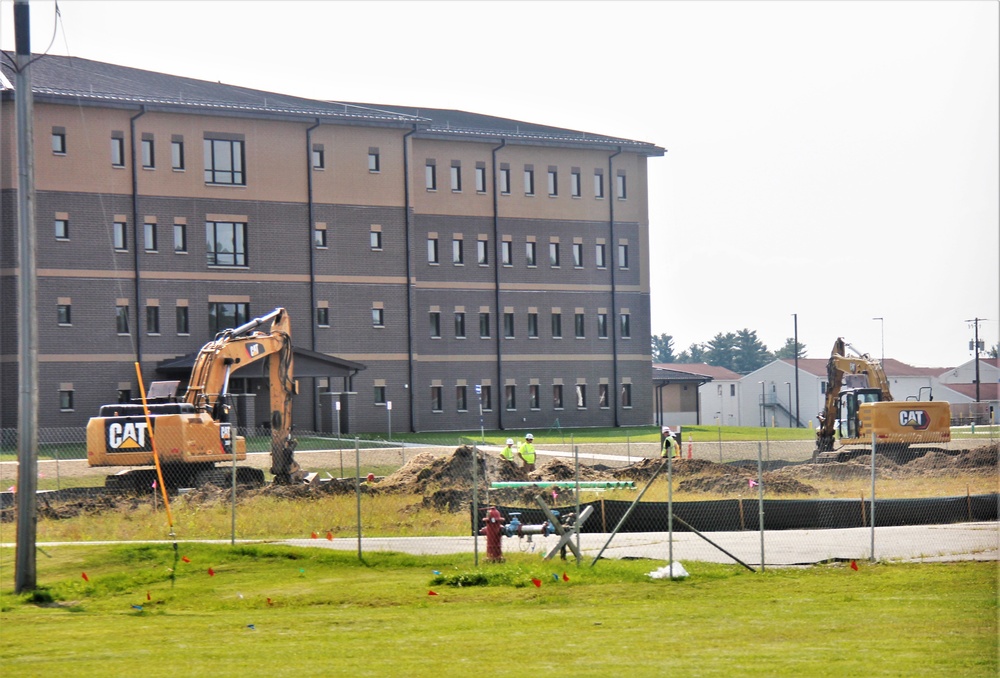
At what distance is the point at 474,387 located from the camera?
67938 mm

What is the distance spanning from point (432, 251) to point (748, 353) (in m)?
115

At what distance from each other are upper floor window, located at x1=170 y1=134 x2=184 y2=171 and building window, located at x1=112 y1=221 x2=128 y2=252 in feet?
11.9

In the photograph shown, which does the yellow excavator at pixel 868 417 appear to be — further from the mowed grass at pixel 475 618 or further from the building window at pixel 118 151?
the building window at pixel 118 151

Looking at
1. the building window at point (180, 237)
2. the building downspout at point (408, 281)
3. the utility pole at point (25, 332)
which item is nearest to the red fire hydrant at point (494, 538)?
the utility pole at point (25, 332)

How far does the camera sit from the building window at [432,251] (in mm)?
67562

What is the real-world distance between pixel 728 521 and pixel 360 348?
134 ft

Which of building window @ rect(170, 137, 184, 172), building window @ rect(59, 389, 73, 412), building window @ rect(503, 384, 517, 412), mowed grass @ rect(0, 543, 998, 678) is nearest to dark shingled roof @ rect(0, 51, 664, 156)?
building window @ rect(170, 137, 184, 172)

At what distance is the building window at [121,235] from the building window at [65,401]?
7.01 meters

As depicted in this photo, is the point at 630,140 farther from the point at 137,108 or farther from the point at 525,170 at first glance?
the point at 137,108

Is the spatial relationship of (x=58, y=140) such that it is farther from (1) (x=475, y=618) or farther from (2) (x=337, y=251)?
(1) (x=475, y=618)

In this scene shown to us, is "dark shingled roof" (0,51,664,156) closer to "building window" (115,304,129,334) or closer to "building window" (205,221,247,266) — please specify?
"building window" (205,221,247,266)

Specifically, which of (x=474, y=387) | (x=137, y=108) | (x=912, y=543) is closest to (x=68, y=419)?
(x=137, y=108)

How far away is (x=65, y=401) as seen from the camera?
183ft

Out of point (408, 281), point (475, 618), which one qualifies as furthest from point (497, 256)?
point (475, 618)
